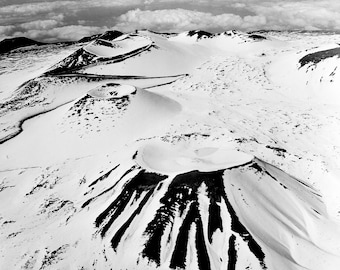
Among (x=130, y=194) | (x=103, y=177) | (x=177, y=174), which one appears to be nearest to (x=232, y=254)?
(x=177, y=174)

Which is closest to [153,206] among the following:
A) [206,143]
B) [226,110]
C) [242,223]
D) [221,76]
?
[242,223]

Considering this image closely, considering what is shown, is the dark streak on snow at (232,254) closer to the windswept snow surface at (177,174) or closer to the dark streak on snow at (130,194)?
the windswept snow surface at (177,174)

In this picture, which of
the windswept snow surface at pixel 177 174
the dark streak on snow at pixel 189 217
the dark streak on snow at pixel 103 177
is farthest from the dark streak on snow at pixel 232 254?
the dark streak on snow at pixel 103 177

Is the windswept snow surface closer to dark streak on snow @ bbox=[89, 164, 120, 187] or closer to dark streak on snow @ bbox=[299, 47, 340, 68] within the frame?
dark streak on snow @ bbox=[89, 164, 120, 187]

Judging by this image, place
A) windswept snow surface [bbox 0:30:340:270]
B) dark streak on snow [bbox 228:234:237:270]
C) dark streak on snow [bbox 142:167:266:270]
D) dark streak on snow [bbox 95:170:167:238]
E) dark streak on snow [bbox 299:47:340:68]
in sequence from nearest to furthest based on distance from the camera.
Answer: dark streak on snow [bbox 228:234:237:270], dark streak on snow [bbox 142:167:266:270], windswept snow surface [bbox 0:30:340:270], dark streak on snow [bbox 95:170:167:238], dark streak on snow [bbox 299:47:340:68]

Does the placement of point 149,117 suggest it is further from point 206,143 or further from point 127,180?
point 127,180

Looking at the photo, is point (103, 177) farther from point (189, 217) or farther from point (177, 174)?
point (189, 217)

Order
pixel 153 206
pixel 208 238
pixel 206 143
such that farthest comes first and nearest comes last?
1. pixel 206 143
2. pixel 153 206
3. pixel 208 238

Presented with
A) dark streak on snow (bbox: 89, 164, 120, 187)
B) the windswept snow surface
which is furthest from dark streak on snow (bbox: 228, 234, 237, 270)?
dark streak on snow (bbox: 89, 164, 120, 187)
